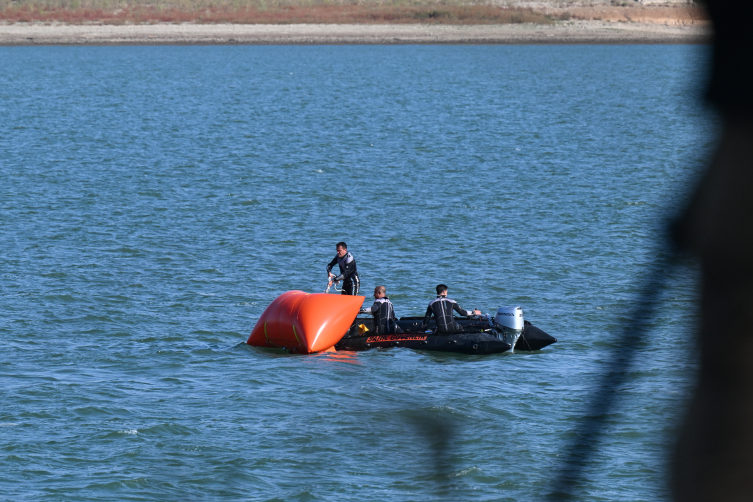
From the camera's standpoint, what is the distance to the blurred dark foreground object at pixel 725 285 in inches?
61.7

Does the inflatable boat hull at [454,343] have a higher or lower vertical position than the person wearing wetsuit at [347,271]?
lower

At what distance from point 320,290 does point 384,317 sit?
21.0ft

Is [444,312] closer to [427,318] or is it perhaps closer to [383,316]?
[427,318]

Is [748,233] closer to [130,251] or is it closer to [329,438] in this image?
[329,438]

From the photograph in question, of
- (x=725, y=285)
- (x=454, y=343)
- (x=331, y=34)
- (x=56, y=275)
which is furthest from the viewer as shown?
(x=331, y=34)

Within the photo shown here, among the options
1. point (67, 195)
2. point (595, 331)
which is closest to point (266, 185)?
point (67, 195)

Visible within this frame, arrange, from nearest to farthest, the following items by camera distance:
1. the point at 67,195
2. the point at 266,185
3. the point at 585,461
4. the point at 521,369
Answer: the point at 585,461 < the point at 521,369 < the point at 67,195 < the point at 266,185

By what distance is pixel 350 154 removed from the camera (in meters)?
59.9

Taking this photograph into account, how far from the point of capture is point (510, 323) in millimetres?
21328

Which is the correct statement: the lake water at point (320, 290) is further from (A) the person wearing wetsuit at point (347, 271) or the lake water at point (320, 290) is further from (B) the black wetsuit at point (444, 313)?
(A) the person wearing wetsuit at point (347, 271)

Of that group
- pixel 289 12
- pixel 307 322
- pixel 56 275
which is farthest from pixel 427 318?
pixel 289 12

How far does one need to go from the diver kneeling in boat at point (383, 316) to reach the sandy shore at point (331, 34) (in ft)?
407

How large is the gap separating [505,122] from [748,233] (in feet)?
255

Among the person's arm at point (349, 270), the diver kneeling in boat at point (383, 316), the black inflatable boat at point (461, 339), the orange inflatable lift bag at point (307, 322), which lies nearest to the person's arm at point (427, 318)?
the black inflatable boat at point (461, 339)
